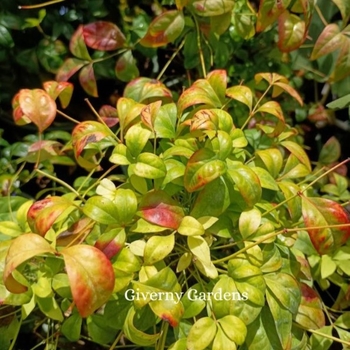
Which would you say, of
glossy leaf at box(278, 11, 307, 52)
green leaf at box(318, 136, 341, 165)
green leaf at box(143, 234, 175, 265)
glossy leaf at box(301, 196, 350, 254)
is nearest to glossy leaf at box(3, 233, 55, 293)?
green leaf at box(143, 234, 175, 265)

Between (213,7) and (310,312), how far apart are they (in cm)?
55

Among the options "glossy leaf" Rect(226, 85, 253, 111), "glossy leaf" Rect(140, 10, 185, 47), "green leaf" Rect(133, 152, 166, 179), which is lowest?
"green leaf" Rect(133, 152, 166, 179)

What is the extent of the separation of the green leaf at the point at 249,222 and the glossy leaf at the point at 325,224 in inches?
2.9

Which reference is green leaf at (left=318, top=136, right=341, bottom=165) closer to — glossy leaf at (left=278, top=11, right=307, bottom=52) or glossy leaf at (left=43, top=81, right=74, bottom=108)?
glossy leaf at (left=278, top=11, right=307, bottom=52)

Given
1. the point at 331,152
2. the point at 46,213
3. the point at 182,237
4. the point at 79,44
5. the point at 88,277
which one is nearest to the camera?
the point at 88,277

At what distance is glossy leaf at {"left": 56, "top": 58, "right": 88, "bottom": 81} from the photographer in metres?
1.18

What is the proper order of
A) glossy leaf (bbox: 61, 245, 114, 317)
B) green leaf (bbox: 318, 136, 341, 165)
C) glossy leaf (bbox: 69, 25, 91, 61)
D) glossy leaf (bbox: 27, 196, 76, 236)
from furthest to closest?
green leaf (bbox: 318, 136, 341, 165) < glossy leaf (bbox: 69, 25, 91, 61) < glossy leaf (bbox: 27, 196, 76, 236) < glossy leaf (bbox: 61, 245, 114, 317)

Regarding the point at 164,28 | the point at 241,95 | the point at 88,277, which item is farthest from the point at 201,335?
the point at 164,28

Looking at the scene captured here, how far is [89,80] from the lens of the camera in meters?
1.18

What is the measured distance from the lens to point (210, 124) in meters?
0.82

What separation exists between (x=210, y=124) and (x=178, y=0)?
319 millimetres

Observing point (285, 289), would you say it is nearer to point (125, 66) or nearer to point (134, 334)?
point (134, 334)

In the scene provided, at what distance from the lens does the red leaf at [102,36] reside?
3.81 ft

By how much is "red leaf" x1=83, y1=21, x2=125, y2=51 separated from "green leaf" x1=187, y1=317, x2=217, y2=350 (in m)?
0.62
